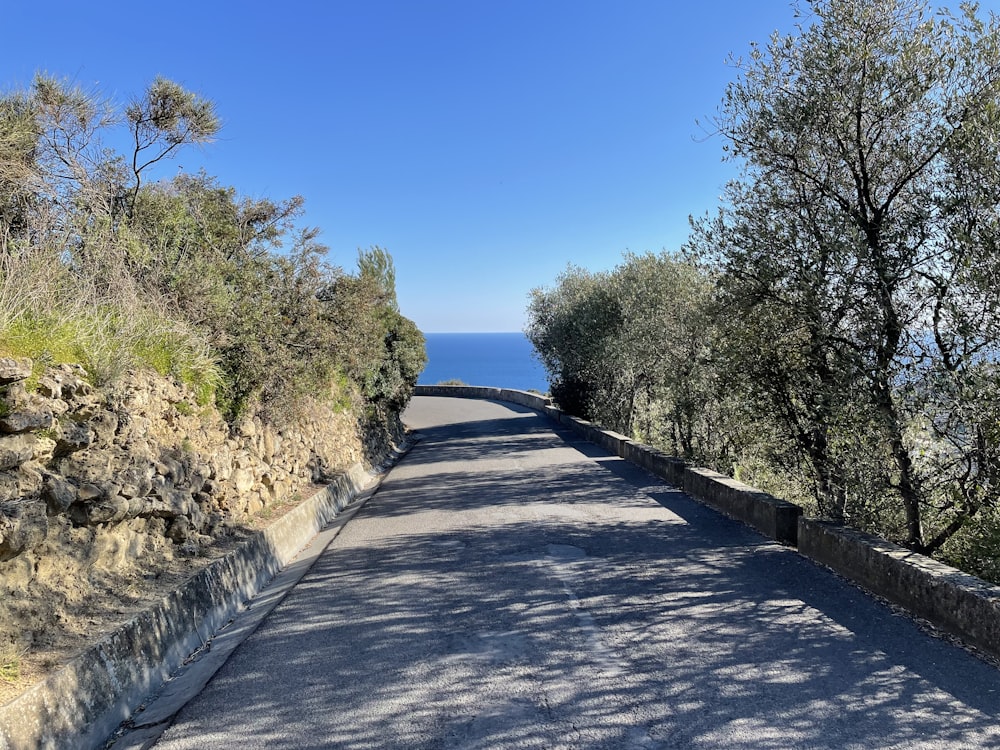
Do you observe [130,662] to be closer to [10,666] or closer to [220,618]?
[10,666]

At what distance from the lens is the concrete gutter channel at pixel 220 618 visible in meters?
4.05

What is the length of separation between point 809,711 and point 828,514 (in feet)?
15.0

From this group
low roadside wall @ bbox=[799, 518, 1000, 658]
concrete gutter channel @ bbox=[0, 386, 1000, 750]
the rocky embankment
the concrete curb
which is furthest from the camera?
low roadside wall @ bbox=[799, 518, 1000, 658]

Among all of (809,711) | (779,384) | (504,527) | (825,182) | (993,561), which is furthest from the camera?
(504,527)

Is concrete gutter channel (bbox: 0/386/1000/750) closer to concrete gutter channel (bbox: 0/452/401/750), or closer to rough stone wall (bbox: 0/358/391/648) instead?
concrete gutter channel (bbox: 0/452/401/750)

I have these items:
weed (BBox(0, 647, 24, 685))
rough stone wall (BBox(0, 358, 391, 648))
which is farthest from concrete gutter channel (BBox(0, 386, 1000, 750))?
rough stone wall (BBox(0, 358, 391, 648))

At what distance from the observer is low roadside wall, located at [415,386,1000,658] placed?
4.95 meters

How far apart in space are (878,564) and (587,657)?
10.0 ft

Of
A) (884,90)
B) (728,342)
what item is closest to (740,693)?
(728,342)

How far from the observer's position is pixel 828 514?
26.5 feet

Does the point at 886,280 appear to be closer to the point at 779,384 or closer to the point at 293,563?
the point at 779,384

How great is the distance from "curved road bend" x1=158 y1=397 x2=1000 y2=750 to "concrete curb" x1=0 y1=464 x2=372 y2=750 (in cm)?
50

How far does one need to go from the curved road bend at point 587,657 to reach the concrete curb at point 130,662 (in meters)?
0.50

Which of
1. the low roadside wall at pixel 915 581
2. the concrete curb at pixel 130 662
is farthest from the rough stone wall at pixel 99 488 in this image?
the low roadside wall at pixel 915 581
